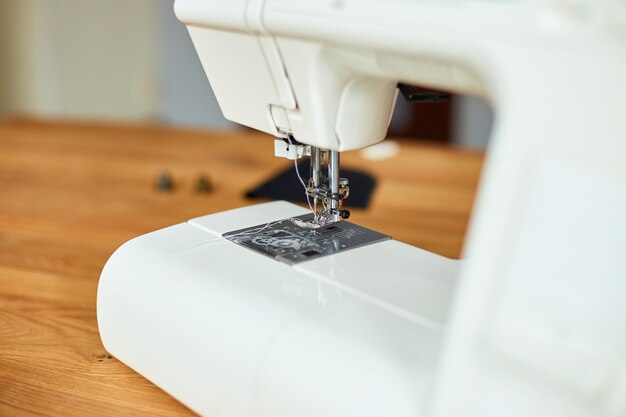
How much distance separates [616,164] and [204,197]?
1172 mm

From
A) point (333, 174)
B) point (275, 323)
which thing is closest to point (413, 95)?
point (333, 174)

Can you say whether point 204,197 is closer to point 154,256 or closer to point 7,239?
point 7,239

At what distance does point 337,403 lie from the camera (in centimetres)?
70

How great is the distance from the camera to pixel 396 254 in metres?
0.93

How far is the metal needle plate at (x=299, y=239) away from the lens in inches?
36.5

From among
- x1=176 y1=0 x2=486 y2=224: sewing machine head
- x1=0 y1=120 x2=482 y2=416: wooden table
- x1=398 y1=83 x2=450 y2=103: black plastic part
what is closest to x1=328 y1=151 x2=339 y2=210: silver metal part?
x1=176 y1=0 x2=486 y2=224: sewing machine head

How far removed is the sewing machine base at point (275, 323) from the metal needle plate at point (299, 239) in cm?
2

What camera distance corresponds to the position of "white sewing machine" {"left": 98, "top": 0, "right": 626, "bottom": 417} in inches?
22.5

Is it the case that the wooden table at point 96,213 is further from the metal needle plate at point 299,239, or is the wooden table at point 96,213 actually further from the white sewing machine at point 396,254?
the metal needle plate at point 299,239

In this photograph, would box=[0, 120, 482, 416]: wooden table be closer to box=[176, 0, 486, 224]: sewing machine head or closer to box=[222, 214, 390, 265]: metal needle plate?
box=[222, 214, 390, 265]: metal needle plate

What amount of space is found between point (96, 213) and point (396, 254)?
2.67 feet

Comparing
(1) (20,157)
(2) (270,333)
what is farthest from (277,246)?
(1) (20,157)

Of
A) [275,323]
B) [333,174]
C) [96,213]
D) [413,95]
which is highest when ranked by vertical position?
[413,95]

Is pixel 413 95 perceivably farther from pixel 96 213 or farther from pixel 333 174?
pixel 96 213
